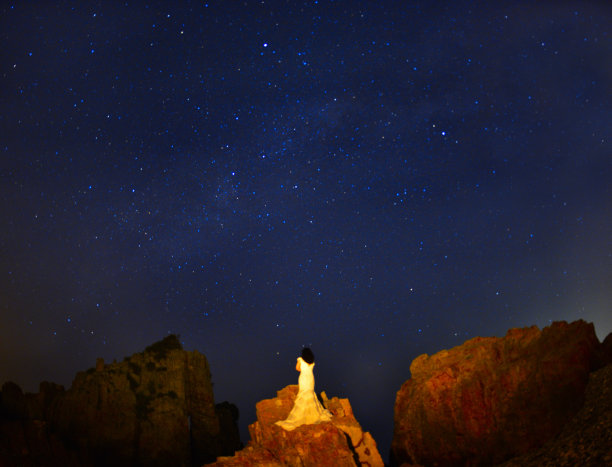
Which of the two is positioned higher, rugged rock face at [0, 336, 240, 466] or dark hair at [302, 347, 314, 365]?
rugged rock face at [0, 336, 240, 466]

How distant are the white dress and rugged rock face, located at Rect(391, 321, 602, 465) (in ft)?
38.2

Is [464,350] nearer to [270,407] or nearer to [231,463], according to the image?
[270,407]

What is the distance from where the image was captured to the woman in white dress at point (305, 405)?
21.3 m

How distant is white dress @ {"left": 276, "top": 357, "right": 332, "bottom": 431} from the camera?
69.9 feet

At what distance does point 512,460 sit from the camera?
2331cm

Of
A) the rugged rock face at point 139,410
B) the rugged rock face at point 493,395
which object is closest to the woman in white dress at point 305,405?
the rugged rock face at point 493,395

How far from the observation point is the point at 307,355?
22.8 metres

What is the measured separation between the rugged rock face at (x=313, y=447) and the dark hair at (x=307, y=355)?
3.07 m

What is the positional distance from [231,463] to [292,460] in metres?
2.64

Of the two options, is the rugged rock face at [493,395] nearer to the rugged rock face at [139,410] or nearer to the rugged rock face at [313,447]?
the rugged rock face at [313,447]

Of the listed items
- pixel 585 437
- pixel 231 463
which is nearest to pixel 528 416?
pixel 585 437

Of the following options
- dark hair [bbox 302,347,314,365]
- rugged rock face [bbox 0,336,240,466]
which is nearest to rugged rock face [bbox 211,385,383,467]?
dark hair [bbox 302,347,314,365]

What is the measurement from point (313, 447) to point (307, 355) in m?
4.41

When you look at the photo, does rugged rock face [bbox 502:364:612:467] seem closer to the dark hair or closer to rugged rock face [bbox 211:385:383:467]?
rugged rock face [bbox 211:385:383:467]
